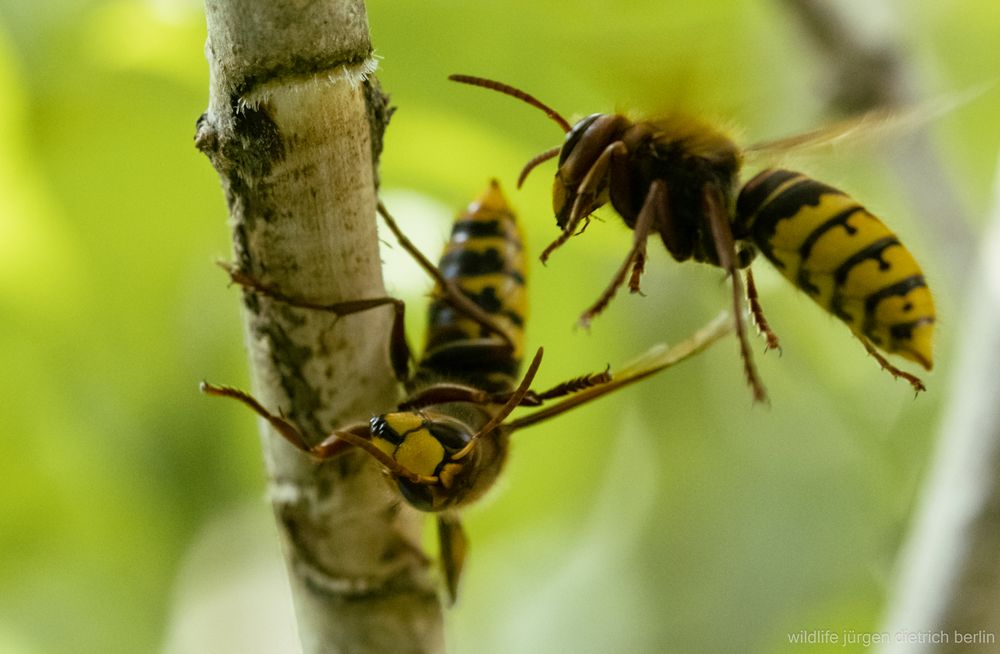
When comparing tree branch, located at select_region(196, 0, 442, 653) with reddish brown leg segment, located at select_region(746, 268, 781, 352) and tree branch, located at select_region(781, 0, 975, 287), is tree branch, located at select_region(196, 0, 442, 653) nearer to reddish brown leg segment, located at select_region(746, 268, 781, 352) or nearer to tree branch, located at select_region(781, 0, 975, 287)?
reddish brown leg segment, located at select_region(746, 268, 781, 352)

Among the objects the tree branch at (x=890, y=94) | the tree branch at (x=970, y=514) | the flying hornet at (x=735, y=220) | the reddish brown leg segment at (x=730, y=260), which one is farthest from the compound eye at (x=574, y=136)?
the tree branch at (x=890, y=94)

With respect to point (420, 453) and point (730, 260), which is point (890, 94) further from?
point (420, 453)

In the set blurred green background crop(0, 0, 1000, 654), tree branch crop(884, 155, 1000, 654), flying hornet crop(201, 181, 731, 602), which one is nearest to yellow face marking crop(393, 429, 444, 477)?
flying hornet crop(201, 181, 731, 602)

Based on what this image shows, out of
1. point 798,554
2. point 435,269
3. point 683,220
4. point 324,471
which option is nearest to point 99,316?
point 435,269

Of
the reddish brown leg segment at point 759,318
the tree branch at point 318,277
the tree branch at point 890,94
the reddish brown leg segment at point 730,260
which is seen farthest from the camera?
the tree branch at point 890,94

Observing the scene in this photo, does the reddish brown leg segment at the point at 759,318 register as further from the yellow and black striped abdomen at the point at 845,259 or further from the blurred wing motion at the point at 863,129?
the blurred wing motion at the point at 863,129

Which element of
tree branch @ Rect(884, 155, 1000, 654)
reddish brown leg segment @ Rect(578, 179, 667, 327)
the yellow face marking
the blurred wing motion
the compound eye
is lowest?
tree branch @ Rect(884, 155, 1000, 654)

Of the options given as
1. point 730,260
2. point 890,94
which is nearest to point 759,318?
point 730,260
